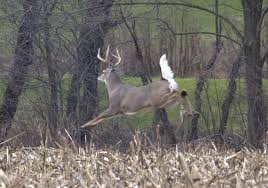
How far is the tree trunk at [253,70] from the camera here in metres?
17.6

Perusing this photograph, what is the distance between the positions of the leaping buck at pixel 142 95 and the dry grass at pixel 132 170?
4490mm

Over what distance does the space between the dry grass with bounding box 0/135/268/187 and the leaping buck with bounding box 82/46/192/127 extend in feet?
14.7

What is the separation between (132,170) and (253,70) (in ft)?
41.9

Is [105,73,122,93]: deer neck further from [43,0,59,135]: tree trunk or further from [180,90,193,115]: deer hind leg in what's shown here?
[43,0,59,135]: tree trunk

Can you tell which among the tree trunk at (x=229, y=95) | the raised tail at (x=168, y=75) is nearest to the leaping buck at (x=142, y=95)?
the raised tail at (x=168, y=75)

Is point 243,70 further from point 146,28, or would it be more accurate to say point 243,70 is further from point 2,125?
point 2,125

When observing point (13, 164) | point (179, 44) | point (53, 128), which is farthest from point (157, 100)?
point (179, 44)

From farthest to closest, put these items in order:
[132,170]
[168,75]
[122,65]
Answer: [122,65] < [168,75] < [132,170]

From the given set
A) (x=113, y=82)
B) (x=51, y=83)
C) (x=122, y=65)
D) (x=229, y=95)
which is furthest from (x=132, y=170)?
(x=122, y=65)

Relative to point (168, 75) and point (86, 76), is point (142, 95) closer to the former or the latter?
point (168, 75)

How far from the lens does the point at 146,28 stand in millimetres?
19500

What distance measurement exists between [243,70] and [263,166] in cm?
1361

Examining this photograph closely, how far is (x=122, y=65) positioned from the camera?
20.6 m

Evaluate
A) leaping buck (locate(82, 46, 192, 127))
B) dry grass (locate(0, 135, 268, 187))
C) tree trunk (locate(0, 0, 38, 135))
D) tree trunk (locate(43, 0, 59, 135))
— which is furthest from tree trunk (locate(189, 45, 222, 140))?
dry grass (locate(0, 135, 268, 187))
